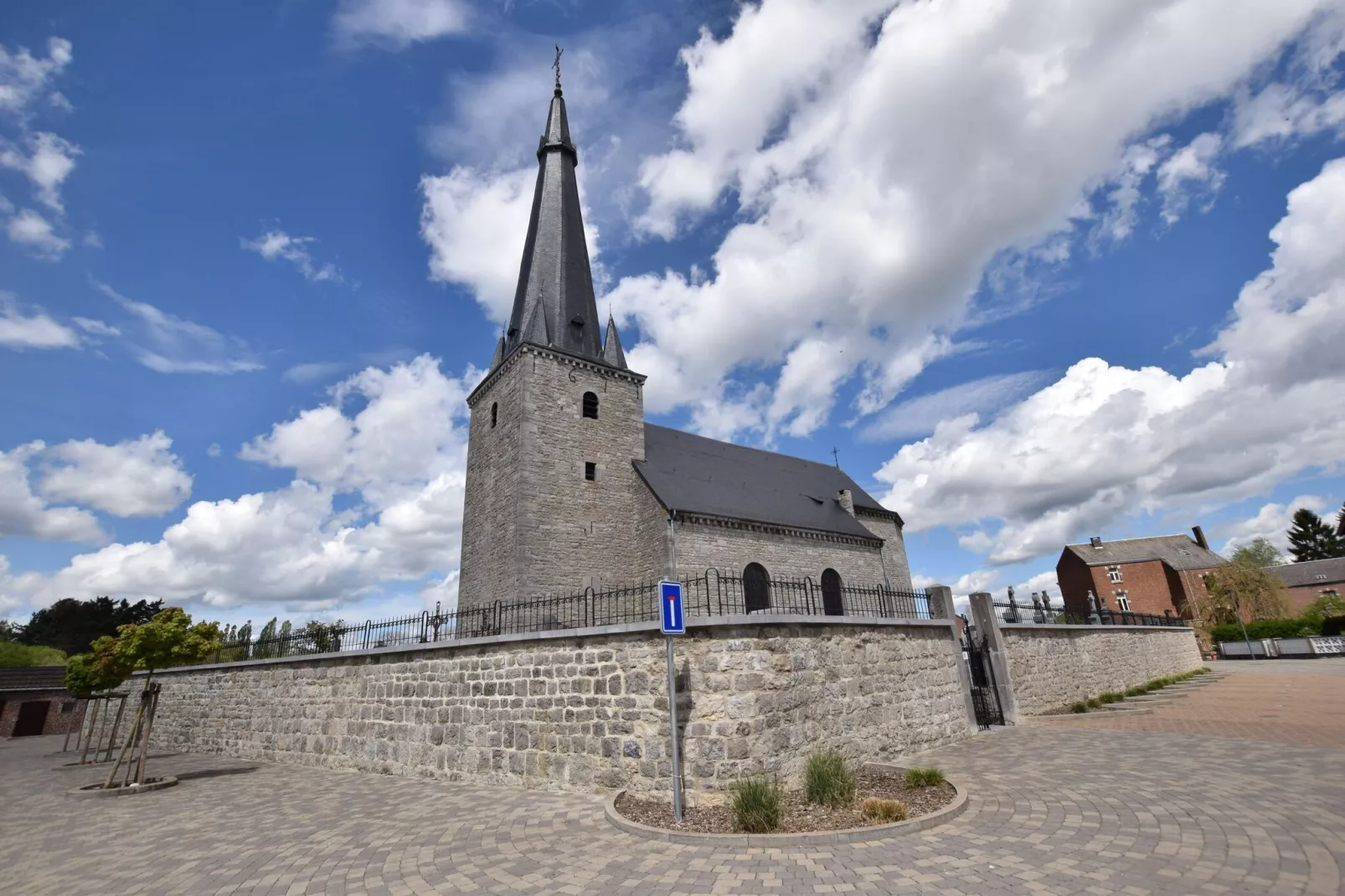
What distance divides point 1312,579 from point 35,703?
99232 millimetres

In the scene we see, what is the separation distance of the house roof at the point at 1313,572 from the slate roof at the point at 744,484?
54.0m

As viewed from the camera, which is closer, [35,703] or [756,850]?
[756,850]

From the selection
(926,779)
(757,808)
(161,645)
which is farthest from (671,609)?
(161,645)

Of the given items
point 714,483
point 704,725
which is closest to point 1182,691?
point 714,483

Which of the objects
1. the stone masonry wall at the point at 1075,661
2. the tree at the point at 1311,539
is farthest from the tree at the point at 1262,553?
the stone masonry wall at the point at 1075,661

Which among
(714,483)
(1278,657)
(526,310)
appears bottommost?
(1278,657)

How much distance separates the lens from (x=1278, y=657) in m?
36.5

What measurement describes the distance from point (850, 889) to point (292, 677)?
43.5 ft

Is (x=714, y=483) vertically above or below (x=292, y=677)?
above

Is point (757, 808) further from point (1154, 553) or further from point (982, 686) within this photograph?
point (1154, 553)

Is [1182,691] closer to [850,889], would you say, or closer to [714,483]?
[714,483]

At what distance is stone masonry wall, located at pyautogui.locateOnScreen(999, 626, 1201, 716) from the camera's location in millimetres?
13812

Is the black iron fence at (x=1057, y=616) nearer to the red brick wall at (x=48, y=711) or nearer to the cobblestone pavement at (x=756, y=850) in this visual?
the cobblestone pavement at (x=756, y=850)

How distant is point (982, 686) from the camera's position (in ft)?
43.4
